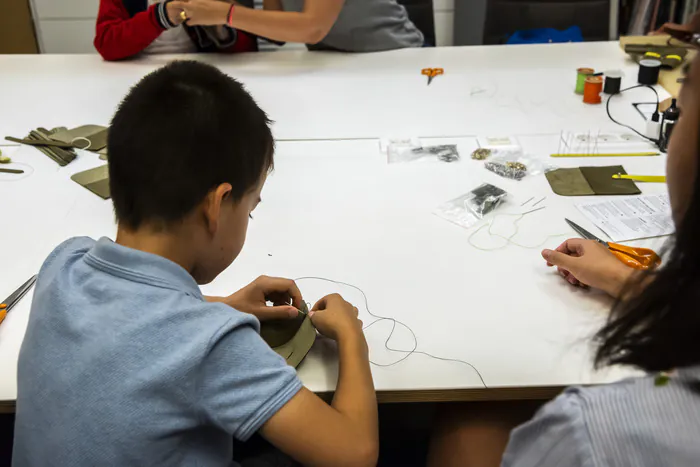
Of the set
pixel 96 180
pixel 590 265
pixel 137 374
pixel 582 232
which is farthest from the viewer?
pixel 96 180

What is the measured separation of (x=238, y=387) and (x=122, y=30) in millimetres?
1801

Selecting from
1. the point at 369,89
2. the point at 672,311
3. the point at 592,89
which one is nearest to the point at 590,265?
the point at 672,311

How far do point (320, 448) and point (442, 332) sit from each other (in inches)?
12.3

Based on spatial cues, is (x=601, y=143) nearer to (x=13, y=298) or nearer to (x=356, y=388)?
(x=356, y=388)

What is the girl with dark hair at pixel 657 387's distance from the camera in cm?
56

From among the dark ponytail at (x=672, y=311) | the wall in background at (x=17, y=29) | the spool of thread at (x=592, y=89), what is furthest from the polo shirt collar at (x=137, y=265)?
the wall in background at (x=17, y=29)

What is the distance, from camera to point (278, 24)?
2.16 meters

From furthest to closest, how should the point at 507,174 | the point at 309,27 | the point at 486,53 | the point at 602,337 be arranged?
the point at 486,53 < the point at 309,27 < the point at 507,174 < the point at 602,337

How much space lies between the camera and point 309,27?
7.02ft

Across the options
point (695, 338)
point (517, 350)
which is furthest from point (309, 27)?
point (695, 338)

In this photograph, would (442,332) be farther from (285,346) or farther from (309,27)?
(309,27)

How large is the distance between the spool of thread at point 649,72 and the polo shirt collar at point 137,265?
65.6 inches

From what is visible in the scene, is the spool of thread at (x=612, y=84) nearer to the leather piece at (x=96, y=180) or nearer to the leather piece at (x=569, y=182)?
the leather piece at (x=569, y=182)

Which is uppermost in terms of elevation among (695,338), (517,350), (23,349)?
(695,338)
